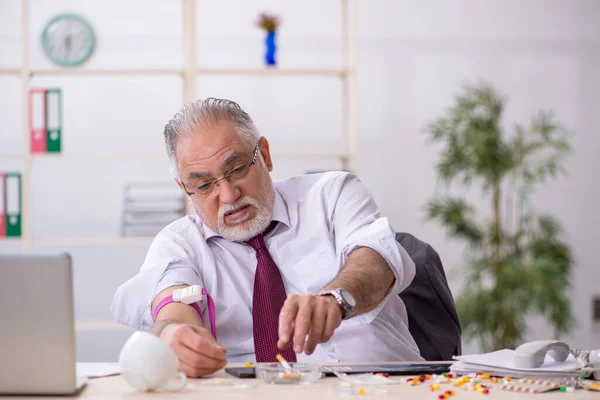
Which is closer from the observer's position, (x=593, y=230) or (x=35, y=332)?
(x=35, y=332)

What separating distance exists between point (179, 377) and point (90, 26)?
3.54m

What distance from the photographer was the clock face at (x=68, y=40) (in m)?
4.37

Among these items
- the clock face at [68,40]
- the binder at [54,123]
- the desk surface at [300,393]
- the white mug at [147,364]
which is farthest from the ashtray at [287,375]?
the clock face at [68,40]

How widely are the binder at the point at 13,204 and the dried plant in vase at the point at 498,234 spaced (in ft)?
6.99

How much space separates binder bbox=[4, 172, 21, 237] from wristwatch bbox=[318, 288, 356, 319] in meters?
2.96

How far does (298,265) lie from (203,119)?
0.43 meters

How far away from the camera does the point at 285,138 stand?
4602mm

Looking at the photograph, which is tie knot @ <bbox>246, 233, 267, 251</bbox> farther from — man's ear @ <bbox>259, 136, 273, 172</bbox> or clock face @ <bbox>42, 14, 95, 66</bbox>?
clock face @ <bbox>42, 14, 95, 66</bbox>

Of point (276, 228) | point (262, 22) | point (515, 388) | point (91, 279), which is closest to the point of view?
point (515, 388)

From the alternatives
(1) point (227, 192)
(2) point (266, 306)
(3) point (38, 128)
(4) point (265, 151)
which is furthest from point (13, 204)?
(2) point (266, 306)

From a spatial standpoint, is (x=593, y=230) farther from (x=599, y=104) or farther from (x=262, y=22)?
(x=262, y=22)

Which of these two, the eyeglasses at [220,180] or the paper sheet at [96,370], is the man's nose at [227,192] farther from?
the paper sheet at [96,370]

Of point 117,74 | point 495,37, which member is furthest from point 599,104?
point 117,74

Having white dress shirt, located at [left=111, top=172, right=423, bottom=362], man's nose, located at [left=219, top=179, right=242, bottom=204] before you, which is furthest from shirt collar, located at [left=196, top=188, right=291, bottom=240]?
man's nose, located at [left=219, top=179, right=242, bottom=204]
